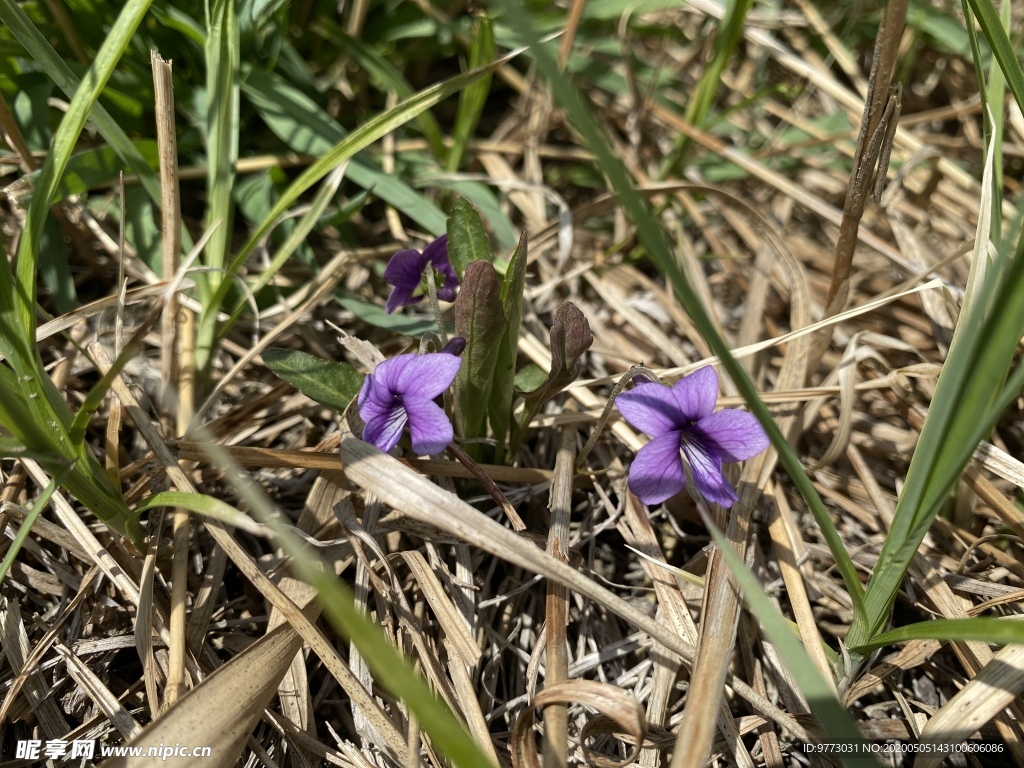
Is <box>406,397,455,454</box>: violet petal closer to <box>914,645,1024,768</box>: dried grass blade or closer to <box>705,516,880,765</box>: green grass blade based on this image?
<box>705,516,880,765</box>: green grass blade

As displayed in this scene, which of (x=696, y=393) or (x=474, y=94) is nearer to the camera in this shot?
(x=696, y=393)

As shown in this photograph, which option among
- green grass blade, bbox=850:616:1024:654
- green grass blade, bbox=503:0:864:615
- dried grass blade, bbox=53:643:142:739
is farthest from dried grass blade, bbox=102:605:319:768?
green grass blade, bbox=850:616:1024:654

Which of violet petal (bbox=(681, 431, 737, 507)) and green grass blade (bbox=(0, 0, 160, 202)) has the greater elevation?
green grass blade (bbox=(0, 0, 160, 202))

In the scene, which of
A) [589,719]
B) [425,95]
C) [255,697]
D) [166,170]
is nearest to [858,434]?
[589,719]

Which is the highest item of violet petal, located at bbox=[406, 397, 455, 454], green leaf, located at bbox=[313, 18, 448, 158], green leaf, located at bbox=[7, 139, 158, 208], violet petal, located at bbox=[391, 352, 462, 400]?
green leaf, located at bbox=[313, 18, 448, 158]

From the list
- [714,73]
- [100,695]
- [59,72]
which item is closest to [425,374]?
[100,695]

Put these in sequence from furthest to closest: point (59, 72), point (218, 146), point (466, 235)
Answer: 1. point (218, 146)
2. point (466, 235)
3. point (59, 72)

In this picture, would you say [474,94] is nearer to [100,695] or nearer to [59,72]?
[59,72]
